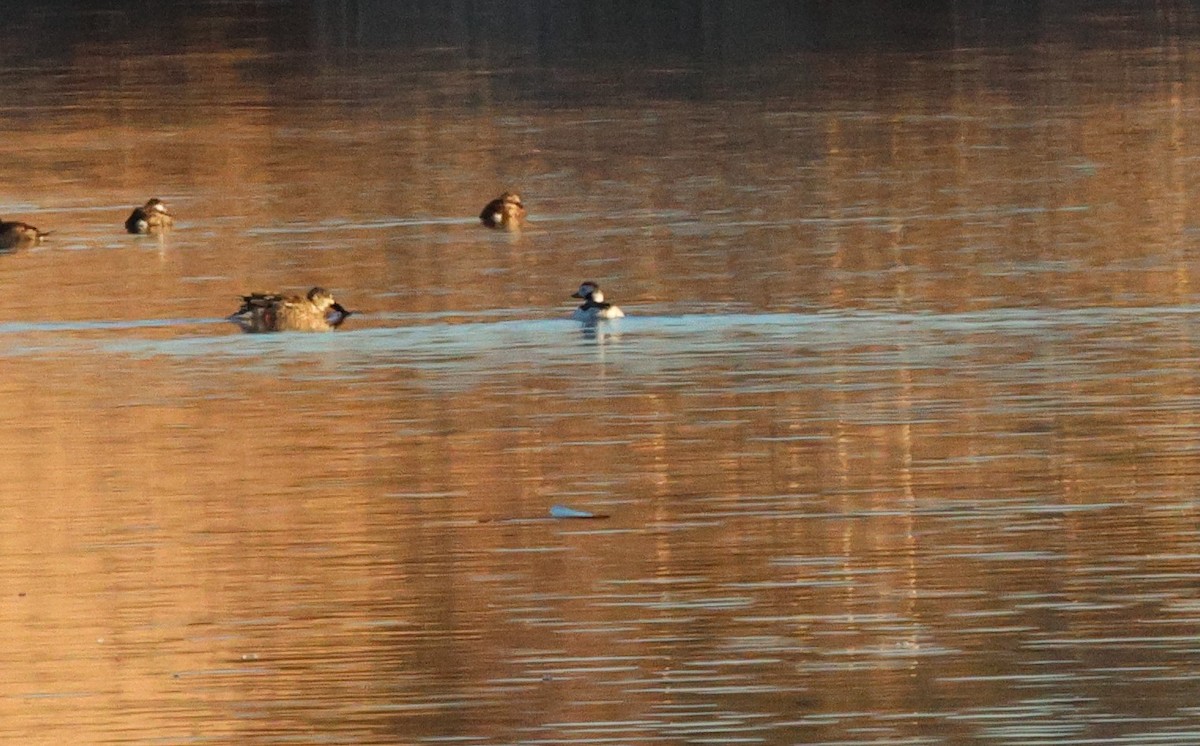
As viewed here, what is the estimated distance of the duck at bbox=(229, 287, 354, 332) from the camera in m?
20.0

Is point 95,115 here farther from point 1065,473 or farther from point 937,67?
point 1065,473

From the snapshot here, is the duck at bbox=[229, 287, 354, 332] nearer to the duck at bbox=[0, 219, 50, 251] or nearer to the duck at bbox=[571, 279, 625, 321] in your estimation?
the duck at bbox=[571, 279, 625, 321]

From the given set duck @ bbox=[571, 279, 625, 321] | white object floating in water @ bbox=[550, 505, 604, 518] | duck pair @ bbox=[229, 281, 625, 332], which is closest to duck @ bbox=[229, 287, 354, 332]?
duck pair @ bbox=[229, 281, 625, 332]

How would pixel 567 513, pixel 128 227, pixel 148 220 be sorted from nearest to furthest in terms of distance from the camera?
pixel 567 513 → pixel 148 220 → pixel 128 227

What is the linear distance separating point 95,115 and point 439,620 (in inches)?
1244

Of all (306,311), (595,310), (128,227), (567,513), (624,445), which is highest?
(128,227)

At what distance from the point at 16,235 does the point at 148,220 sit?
116 centimetres

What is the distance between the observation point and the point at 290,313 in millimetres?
20062

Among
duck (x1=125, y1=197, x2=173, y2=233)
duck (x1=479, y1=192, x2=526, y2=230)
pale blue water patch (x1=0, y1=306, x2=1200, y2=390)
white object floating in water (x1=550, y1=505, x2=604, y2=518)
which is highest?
duck (x1=125, y1=197, x2=173, y2=233)

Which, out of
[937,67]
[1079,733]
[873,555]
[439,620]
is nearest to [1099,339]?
[873,555]

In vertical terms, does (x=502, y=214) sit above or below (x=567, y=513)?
above

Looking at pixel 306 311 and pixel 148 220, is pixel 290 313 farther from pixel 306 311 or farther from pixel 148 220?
pixel 148 220

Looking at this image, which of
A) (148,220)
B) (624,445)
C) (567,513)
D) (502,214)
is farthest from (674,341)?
(148,220)

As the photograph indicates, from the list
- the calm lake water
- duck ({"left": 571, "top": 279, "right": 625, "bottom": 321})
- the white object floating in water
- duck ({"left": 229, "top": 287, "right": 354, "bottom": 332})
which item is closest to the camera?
the calm lake water
